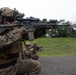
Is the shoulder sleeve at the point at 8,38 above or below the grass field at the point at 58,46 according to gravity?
above

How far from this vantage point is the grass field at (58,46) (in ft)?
61.7

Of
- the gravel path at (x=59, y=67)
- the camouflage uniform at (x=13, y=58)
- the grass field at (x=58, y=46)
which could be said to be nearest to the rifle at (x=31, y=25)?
the camouflage uniform at (x=13, y=58)

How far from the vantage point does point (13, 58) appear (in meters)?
7.82

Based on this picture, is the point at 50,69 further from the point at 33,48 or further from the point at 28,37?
the point at 28,37

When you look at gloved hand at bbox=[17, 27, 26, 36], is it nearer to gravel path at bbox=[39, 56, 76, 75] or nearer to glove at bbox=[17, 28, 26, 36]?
glove at bbox=[17, 28, 26, 36]

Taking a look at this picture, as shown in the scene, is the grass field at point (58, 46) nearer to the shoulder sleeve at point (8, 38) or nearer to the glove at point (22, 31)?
the glove at point (22, 31)

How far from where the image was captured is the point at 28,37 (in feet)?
25.4

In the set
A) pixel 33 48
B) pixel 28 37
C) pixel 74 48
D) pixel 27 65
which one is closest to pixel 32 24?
pixel 28 37

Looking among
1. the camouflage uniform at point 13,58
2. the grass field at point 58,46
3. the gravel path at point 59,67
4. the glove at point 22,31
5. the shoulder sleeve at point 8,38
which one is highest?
the glove at point 22,31

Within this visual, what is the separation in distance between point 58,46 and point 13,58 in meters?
12.8

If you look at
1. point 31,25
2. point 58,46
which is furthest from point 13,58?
point 58,46

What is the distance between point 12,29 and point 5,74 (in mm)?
910

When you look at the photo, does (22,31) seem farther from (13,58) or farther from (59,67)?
(59,67)

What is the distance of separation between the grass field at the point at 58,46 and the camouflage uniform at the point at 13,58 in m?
10.3
